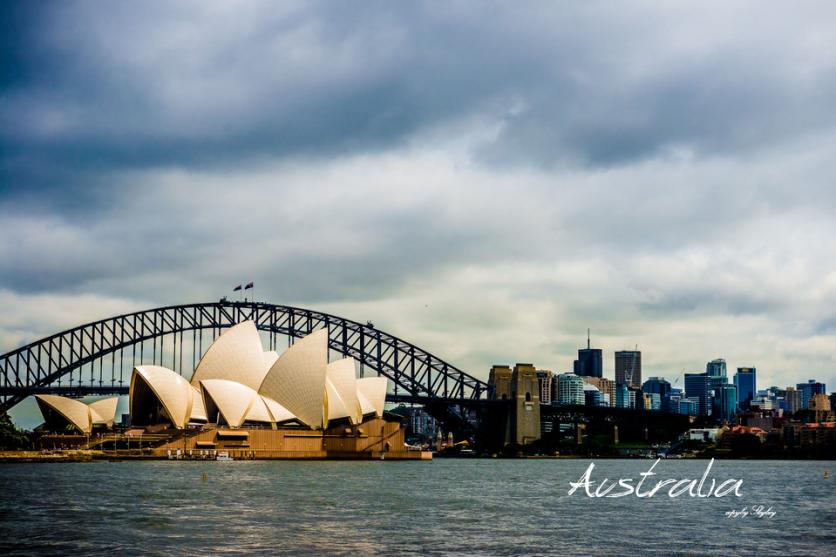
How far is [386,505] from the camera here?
149ft

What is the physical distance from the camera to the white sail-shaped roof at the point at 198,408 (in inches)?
4350

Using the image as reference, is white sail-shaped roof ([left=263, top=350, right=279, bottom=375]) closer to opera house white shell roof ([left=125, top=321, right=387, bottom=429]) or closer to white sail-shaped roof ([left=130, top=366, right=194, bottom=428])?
opera house white shell roof ([left=125, top=321, right=387, bottom=429])

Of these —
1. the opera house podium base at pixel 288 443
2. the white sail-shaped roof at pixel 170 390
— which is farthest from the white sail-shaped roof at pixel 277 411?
the white sail-shaped roof at pixel 170 390

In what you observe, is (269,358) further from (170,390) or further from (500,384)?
(500,384)

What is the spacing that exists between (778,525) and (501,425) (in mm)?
123562

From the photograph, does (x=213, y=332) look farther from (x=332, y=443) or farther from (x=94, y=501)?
(x=94, y=501)

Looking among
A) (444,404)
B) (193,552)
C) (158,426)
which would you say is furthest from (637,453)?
(193,552)

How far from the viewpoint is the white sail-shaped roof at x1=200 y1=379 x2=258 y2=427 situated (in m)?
107

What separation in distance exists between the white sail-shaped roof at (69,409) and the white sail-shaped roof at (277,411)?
21948mm

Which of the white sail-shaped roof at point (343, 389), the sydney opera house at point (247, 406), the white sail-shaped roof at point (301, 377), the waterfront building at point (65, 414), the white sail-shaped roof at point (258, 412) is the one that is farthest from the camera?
the waterfront building at point (65, 414)

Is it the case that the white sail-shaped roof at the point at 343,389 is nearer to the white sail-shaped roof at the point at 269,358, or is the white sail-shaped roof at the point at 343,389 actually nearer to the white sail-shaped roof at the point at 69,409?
the white sail-shaped roof at the point at 269,358

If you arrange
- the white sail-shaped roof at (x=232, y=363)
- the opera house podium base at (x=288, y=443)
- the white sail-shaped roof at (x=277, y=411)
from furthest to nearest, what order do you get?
the white sail-shaped roof at (x=232, y=363), the white sail-shaped roof at (x=277, y=411), the opera house podium base at (x=288, y=443)

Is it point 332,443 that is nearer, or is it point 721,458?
point 332,443

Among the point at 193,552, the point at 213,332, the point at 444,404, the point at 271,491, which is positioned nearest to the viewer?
the point at 193,552
